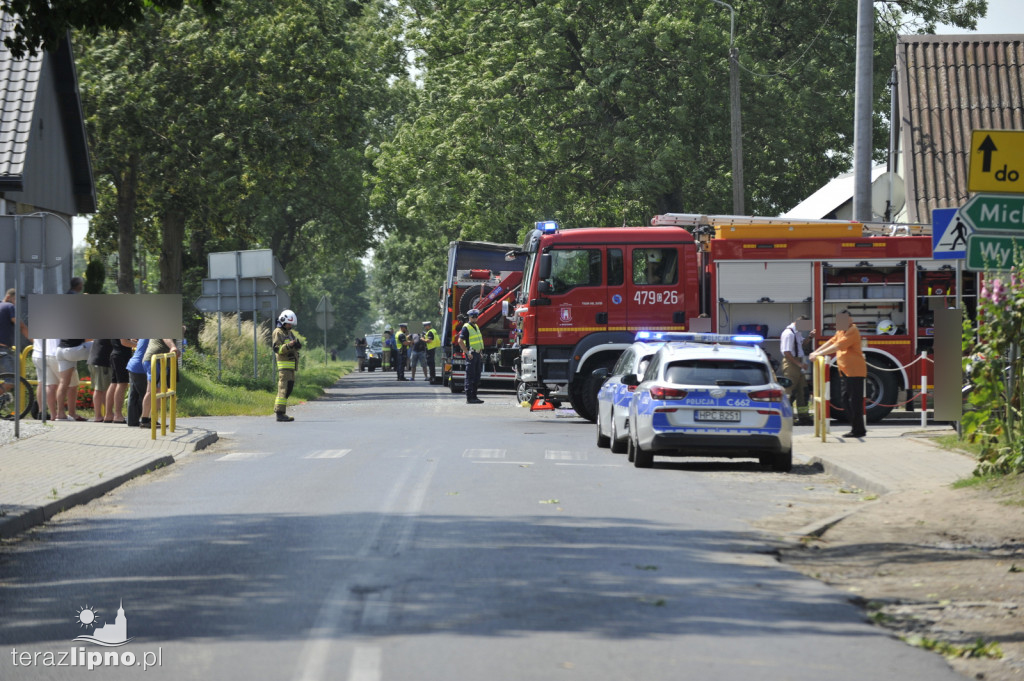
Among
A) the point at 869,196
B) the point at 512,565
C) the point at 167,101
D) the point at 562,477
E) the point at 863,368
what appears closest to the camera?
the point at 512,565

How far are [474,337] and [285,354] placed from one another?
7.56m

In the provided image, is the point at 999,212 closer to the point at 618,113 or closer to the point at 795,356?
the point at 795,356

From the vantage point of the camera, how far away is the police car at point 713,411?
16.4 m

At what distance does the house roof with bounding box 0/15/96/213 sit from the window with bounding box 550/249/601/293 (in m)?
10.1

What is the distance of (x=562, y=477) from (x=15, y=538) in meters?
5.92

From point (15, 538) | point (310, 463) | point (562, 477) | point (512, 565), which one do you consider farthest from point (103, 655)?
point (310, 463)

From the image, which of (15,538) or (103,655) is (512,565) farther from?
(15,538)

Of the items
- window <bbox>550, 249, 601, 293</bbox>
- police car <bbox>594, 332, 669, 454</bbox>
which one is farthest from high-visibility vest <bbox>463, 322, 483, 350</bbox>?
police car <bbox>594, 332, 669, 454</bbox>

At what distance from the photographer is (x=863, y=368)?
20.0m

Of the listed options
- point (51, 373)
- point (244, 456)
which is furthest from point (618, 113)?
point (244, 456)

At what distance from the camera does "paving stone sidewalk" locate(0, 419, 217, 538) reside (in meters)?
12.4

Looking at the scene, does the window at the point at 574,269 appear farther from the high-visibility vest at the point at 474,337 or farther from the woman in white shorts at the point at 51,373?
the woman in white shorts at the point at 51,373

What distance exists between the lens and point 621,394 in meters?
18.2

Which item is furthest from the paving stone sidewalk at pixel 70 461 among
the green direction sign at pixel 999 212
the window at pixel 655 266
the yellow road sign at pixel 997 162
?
the green direction sign at pixel 999 212
